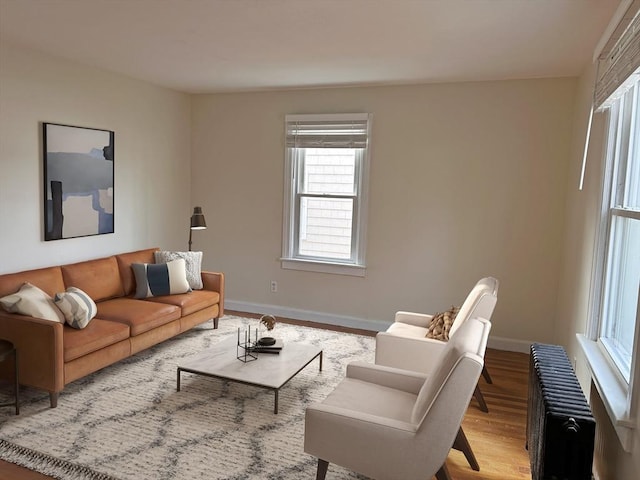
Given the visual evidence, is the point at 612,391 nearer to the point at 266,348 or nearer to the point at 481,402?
the point at 481,402

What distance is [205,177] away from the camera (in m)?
5.75

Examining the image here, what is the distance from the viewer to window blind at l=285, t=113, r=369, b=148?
4.97 m

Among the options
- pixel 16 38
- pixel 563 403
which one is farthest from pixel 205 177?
pixel 563 403

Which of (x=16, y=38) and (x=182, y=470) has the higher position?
(x=16, y=38)

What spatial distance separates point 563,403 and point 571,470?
260mm

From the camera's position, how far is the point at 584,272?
10.5ft

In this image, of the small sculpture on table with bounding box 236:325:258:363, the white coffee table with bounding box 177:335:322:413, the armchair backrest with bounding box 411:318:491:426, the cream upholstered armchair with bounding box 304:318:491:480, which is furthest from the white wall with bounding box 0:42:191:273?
the armchair backrest with bounding box 411:318:491:426

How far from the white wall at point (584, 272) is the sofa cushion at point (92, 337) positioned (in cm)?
310

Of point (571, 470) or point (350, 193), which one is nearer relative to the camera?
point (571, 470)

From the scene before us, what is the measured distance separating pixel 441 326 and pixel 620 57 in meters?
1.99

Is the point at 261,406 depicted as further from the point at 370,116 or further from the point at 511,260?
the point at 370,116

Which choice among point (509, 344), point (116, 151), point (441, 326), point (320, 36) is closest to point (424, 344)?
point (441, 326)

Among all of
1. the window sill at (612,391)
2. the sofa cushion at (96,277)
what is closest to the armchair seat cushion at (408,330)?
the window sill at (612,391)

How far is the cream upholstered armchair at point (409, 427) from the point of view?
198 cm
